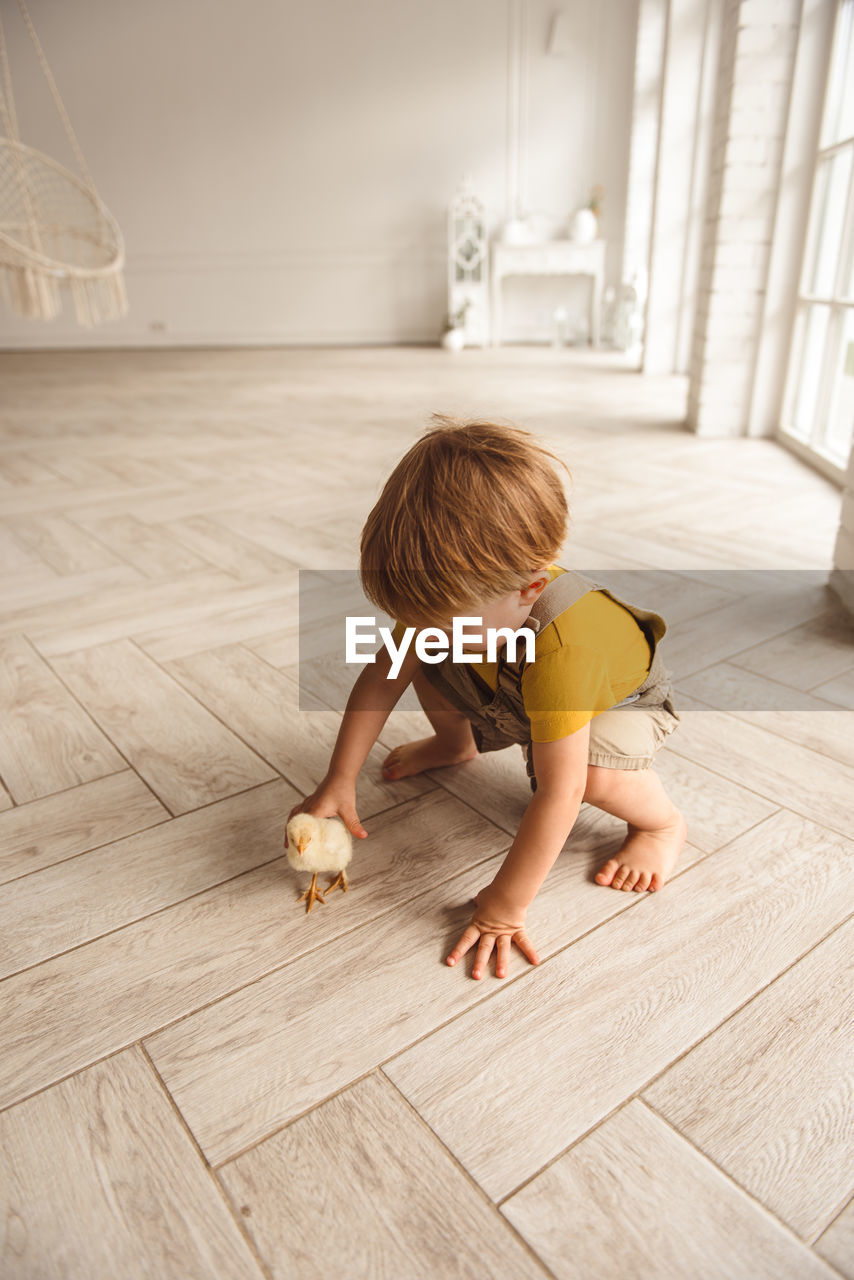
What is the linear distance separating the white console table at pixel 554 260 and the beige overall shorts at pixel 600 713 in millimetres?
5743

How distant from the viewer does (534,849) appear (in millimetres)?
730

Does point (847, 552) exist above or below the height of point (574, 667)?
below

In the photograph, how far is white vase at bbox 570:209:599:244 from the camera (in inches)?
231

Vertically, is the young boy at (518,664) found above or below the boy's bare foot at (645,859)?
above

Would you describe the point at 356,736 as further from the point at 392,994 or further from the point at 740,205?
the point at 740,205

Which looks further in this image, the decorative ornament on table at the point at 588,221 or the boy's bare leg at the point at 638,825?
the decorative ornament on table at the point at 588,221

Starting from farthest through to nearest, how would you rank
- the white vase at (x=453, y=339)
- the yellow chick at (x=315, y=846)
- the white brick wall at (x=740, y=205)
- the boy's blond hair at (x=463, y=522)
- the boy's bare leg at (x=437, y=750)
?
the white vase at (x=453, y=339)
the white brick wall at (x=740, y=205)
the boy's bare leg at (x=437, y=750)
the yellow chick at (x=315, y=846)
the boy's blond hair at (x=463, y=522)

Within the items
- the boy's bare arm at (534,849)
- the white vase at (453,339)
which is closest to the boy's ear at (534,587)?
the boy's bare arm at (534,849)

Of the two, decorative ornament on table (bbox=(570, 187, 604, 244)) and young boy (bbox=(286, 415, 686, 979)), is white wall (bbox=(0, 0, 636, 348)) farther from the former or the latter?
young boy (bbox=(286, 415, 686, 979))

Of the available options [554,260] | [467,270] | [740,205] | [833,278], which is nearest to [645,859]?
[833,278]

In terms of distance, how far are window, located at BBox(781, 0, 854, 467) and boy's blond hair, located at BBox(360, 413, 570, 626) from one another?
6.61 feet

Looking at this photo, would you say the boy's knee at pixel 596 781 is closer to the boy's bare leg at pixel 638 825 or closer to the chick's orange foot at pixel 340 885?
the boy's bare leg at pixel 638 825

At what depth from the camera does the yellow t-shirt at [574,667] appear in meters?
0.71

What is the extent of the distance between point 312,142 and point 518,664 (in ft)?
22.0
